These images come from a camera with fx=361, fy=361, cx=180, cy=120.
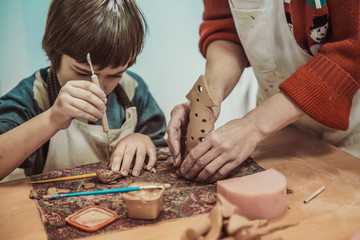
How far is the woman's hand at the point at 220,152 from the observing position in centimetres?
112

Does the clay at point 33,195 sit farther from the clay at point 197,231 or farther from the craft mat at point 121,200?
the clay at point 197,231

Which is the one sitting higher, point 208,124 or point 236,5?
point 236,5

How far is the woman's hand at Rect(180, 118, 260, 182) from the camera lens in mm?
1117

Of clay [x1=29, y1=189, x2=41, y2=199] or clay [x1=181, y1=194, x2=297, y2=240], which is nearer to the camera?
clay [x1=181, y1=194, x2=297, y2=240]

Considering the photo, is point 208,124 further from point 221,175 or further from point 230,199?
point 230,199

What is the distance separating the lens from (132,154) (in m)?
1.29

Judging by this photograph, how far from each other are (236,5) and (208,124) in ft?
1.66

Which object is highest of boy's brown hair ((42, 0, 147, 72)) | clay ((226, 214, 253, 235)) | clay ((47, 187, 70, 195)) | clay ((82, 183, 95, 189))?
boy's brown hair ((42, 0, 147, 72))

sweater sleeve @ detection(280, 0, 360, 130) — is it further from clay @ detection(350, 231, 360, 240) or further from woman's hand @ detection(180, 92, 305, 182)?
clay @ detection(350, 231, 360, 240)

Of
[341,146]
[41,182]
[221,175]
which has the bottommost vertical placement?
[341,146]

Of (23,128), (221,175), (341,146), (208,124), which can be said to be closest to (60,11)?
(23,128)

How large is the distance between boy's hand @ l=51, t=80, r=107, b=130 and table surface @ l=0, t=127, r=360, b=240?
0.28 metres

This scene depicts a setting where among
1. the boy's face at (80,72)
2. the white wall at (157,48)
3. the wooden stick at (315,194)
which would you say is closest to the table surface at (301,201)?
the wooden stick at (315,194)

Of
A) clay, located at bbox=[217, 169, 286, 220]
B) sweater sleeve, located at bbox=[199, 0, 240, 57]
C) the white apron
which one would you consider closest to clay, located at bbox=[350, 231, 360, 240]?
clay, located at bbox=[217, 169, 286, 220]
